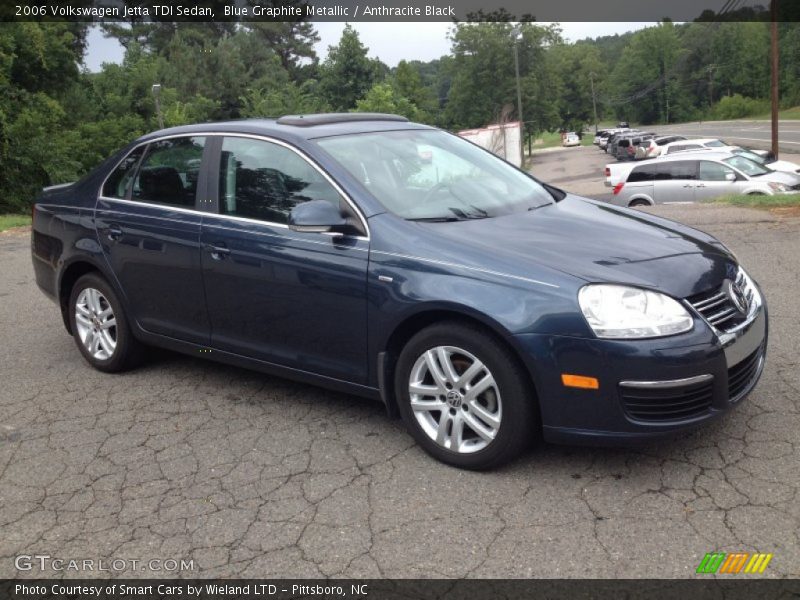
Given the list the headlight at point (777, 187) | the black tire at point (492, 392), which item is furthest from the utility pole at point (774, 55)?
the black tire at point (492, 392)

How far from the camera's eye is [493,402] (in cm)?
347

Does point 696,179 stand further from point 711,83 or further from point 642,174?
point 711,83

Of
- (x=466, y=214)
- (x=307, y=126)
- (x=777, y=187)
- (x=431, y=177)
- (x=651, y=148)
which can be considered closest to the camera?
(x=466, y=214)

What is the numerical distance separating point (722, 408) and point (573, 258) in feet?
3.00

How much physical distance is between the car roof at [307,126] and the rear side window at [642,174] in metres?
13.4

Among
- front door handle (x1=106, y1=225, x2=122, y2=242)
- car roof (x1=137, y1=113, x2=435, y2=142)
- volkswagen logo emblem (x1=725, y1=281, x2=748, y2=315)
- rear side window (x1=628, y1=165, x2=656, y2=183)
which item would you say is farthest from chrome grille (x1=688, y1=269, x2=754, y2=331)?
rear side window (x1=628, y1=165, x2=656, y2=183)

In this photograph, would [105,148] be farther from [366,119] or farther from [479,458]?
[479,458]

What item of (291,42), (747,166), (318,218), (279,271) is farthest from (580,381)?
(291,42)

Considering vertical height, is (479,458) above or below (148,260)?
below

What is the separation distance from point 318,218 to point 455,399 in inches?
43.7

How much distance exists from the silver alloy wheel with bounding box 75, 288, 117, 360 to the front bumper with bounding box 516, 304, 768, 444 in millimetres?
3103

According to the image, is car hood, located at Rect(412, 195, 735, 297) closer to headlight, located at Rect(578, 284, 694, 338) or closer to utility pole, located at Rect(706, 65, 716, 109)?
headlight, located at Rect(578, 284, 694, 338)

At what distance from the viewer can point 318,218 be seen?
3.80 metres

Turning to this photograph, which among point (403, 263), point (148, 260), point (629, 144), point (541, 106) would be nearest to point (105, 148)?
point (148, 260)
